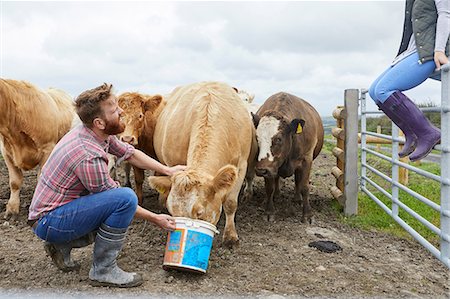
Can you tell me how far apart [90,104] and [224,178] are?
1.32m

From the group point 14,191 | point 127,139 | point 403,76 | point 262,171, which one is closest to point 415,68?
point 403,76

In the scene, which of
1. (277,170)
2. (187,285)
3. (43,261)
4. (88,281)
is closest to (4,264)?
(43,261)

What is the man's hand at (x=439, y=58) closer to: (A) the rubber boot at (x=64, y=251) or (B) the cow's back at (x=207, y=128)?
(B) the cow's back at (x=207, y=128)

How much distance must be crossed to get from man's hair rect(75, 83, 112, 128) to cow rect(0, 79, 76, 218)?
3034 millimetres

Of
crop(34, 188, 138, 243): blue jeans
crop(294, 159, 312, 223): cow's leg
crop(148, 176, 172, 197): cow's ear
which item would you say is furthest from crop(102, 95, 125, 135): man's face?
crop(294, 159, 312, 223): cow's leg

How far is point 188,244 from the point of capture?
3.74 meters

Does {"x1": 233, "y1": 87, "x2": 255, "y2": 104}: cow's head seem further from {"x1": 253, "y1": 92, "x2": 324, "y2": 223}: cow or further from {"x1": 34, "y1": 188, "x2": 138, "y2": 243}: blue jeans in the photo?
{"x1": 34, "y1": 188, "x2": 138, "y2": 243}: blue jeans

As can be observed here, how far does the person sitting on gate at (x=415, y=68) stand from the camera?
4.01 meters

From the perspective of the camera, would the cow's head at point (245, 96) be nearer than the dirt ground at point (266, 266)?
No

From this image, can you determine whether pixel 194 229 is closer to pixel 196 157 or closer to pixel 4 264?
pixel 196 157

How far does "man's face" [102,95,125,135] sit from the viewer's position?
3.74m

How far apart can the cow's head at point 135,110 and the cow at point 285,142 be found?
1732mm

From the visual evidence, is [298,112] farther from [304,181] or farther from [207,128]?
[207,128]

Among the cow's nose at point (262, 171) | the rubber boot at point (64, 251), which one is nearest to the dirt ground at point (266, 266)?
the rubber boot at point (64, 251)
